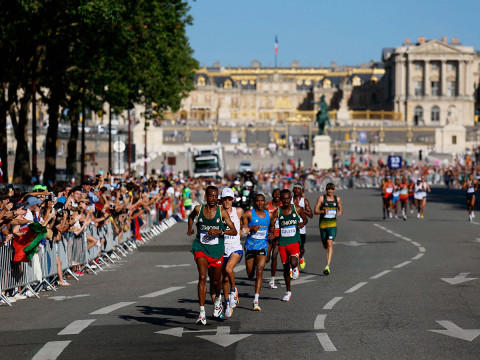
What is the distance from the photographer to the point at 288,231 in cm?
1669

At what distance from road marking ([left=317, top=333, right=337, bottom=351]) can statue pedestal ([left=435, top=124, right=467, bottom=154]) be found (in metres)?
140

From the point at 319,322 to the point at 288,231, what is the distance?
3079 mm

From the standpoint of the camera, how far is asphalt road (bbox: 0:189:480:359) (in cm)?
1173

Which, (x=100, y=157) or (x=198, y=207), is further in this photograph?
(x=100, y=157)

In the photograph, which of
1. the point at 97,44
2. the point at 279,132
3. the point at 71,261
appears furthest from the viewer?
the point at 279,132

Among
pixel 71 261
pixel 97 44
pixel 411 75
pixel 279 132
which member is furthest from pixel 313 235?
pixel 411 75

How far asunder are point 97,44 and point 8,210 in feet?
72.9

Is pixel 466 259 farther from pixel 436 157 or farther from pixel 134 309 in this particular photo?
pixel 436 157

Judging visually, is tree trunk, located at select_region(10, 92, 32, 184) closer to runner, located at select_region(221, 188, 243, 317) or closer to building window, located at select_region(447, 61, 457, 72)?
runner, located at select_region(221, 188, 243, 317)

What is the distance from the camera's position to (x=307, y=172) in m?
85.3

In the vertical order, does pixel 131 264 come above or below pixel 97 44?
below

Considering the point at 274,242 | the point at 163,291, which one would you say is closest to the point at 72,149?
the point at 274,242

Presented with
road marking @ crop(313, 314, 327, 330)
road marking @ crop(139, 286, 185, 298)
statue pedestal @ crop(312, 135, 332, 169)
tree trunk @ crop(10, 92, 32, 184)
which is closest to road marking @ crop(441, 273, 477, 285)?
road marking @ crop(139, 286, 185, 298)

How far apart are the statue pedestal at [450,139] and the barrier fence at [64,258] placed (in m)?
127
